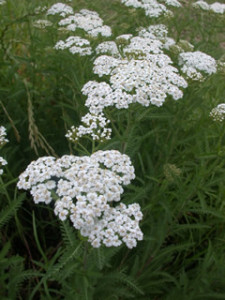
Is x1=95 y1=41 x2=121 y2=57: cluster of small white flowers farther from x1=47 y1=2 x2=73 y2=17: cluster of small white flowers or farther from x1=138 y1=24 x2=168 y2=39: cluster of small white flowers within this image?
x1=47 y1=2 x2=73 y2=17: cluster of small white flowers

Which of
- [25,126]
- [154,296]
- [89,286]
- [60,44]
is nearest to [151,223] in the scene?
[154,296]

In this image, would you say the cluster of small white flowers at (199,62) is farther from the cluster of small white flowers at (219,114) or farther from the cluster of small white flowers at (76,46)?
the cluster of small white flowers at (76,46)

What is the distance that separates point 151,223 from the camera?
2.98 m

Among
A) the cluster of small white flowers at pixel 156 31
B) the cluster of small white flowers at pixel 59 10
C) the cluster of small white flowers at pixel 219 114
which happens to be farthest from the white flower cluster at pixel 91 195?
the cluster of small white flowers at pixel 59 10

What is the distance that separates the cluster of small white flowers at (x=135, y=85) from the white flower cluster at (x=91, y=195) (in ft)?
2.76

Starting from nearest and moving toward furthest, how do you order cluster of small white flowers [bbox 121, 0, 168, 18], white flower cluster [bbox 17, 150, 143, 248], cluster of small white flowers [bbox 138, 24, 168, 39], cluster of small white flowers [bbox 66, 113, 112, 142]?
white flower cluster [bbox 17, 150, 143, 248]
cluster of small white flowers [bbox 66, 113, 112, 142]
cluster of small white flowers [bbox 138, 24, 168, 39]
cluster of small white flowers [bbox 121, 0, 168, 18]

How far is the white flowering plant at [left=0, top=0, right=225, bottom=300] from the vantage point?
2166 millimetres

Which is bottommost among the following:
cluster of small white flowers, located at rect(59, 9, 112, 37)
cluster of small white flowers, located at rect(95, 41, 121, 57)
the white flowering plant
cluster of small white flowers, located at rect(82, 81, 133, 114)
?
the white flowering plant

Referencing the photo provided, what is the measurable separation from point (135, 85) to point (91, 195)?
1.41 m

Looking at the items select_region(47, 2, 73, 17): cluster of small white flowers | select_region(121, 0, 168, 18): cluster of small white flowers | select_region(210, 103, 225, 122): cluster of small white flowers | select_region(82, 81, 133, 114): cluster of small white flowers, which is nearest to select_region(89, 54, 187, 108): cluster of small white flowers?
select_region(82, 81, 133, 114): cluster of small white flowers

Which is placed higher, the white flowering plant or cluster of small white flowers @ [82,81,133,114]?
cluster of small white flowers @ [82,81,133,114]

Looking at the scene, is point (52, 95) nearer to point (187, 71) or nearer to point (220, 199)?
point (187, 71)

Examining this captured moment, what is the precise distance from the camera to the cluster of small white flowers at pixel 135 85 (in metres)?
Result: 3.01

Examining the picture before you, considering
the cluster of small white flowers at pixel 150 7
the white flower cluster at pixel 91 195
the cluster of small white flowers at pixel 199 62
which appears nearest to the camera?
the white flower cluster at pixel 91 195
